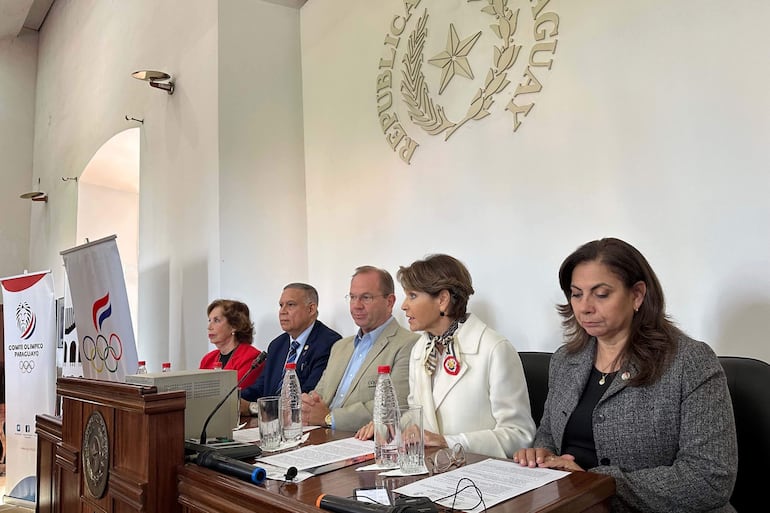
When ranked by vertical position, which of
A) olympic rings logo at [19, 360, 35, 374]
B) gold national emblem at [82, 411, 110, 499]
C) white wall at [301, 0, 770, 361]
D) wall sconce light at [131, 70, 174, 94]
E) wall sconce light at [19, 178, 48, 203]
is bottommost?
gold national emblem at [82, 411, 110, 499]

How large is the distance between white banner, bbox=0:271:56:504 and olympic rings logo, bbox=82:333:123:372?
1.16 ft

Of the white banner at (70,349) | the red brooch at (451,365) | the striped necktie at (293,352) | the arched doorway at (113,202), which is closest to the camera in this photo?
the red brooch at (451,365)

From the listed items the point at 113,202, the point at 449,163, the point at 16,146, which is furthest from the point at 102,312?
the point at 16,146

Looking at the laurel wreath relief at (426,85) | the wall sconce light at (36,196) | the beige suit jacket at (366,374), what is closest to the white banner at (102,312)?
the beige suit jacket at (366,374)

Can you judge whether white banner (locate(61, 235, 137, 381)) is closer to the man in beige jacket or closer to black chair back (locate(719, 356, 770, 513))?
the man in beige jacket

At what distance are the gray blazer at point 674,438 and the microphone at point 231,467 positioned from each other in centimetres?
80

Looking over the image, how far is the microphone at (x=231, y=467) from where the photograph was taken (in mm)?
1310

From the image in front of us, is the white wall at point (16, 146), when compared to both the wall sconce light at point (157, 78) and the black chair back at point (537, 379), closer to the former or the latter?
the wall sconce light at point (157, 78)

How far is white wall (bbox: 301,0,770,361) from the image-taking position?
1896mm

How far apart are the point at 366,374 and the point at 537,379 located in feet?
2.26

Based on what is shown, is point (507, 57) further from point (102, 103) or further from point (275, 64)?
point (102, 103)

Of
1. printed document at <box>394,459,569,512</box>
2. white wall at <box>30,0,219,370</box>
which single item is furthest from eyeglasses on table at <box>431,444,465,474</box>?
white wall at <box>30,0,219,370</box>

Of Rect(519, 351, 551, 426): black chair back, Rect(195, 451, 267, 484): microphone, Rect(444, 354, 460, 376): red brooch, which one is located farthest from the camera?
Rect(519, 351, 551, 426): black chair back

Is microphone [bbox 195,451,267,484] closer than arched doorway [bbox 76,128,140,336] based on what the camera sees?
Yes
